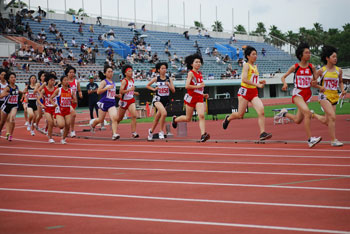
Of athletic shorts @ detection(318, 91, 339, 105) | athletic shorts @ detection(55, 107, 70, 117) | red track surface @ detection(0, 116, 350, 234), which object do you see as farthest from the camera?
athletic shorts @ detection(55, 107, 70, 117)

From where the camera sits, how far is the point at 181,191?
6.50 metres

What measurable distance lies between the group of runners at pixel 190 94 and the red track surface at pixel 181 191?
0.99 metres

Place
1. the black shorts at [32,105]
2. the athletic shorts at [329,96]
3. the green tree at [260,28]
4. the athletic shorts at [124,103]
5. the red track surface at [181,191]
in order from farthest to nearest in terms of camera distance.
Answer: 1. the green tree at [260,28]
2. the black shorts at [32,105]
3. the athletic shorts at [124,103]
4. the athletic shorts at [329,96]
5. the red track surface at [181,191]

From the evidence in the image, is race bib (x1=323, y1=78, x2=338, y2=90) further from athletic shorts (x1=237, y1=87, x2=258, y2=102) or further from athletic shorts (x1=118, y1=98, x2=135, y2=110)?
athletic shorts (x1=118, y1=98, x2=135, y2=110)

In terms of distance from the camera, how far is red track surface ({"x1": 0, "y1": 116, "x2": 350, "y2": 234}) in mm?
4750

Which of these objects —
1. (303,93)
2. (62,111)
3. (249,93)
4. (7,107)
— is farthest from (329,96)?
(7,107)

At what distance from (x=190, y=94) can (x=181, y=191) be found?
7.02 m

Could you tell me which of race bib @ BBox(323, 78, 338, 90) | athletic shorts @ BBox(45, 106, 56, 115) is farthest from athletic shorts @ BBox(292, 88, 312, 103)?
athletic shorts @ BBox(45, 106, 56, 115)

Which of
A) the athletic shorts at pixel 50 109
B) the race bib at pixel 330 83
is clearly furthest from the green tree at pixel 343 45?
the race bib at pixel 330 83

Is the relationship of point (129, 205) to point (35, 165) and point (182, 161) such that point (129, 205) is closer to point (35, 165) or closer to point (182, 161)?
point (182, 161)

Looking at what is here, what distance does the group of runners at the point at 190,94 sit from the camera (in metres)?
11.1

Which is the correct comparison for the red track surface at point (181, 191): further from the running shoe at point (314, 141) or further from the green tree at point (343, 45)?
the green tree at point (343, 45)

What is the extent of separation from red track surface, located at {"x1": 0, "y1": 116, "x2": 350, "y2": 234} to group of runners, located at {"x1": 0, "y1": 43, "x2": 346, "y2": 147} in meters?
0.99

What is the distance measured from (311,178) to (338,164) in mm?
1482
